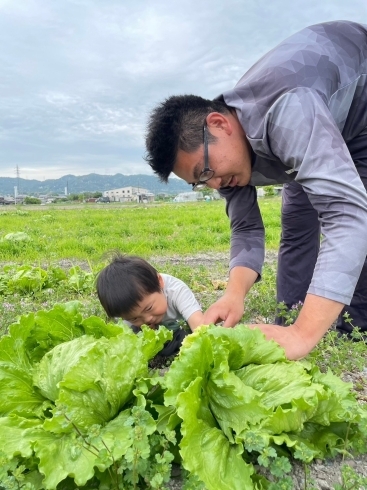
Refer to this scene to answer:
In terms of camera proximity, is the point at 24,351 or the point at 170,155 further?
the point at 170,155

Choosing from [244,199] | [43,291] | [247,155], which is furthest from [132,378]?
[43,291]

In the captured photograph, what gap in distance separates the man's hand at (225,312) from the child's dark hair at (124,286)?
48 centimetres

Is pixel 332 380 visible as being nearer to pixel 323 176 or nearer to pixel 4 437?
pixel 323 176

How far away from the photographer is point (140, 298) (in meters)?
3.02

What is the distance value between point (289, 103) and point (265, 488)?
1.78 metres

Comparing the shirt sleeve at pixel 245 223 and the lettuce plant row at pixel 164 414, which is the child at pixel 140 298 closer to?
the shirt sleeve at pixel 245 223

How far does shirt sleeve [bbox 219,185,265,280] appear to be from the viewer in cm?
337

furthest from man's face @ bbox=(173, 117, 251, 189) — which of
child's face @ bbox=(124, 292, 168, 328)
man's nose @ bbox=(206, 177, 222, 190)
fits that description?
child's face @ bbox=(124, 292, 168, 328)

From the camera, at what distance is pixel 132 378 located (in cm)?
194

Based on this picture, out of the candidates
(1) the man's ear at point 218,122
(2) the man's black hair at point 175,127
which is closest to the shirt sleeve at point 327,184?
(1) the man's ear at point 218,122

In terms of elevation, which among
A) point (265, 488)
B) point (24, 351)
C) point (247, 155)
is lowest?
point (265, 488)

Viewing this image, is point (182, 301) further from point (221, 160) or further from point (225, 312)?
point (221, 160)

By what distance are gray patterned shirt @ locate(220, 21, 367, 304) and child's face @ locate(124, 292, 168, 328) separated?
1081 millimetres

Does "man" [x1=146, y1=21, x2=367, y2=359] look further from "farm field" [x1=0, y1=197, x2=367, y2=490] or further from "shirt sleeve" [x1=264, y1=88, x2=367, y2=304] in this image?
"farm field" [x1=0, y1=197, x2=367, y2=490]
